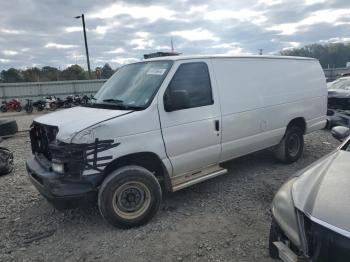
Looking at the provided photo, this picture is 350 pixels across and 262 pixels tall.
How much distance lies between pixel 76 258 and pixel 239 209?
223 cm

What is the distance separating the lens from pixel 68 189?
370 centimetres

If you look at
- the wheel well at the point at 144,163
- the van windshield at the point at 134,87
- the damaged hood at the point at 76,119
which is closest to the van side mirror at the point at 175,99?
the van windshield at the point at 134,87

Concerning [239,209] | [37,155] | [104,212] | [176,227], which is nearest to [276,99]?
[239,209]

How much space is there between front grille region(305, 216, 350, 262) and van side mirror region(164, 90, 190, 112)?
2.41 meters

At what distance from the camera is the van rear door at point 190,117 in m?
4.29

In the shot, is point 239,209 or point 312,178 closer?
point 312,178

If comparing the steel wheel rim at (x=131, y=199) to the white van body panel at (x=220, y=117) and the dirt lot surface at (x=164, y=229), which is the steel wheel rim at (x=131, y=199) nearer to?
the dirt lot surface at (x=164, y=229)

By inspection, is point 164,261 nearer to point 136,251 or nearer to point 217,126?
point 136,251

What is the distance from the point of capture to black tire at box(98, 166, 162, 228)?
384 cm

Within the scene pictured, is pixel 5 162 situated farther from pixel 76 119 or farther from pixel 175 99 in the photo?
pixel 175 99

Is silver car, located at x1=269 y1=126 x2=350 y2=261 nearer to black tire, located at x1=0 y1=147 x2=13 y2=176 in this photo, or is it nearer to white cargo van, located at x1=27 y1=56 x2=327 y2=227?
white cargo van, located at x1=27 y1=56 x2=327 y2=227

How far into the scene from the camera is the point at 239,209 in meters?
4.54

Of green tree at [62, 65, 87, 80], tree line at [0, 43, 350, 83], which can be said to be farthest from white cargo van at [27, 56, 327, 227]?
green tree at [62, 65, 87, 80]

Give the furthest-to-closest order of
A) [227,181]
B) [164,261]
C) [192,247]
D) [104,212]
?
[227,181] < [104,212] < [192,247] < [164,261]
